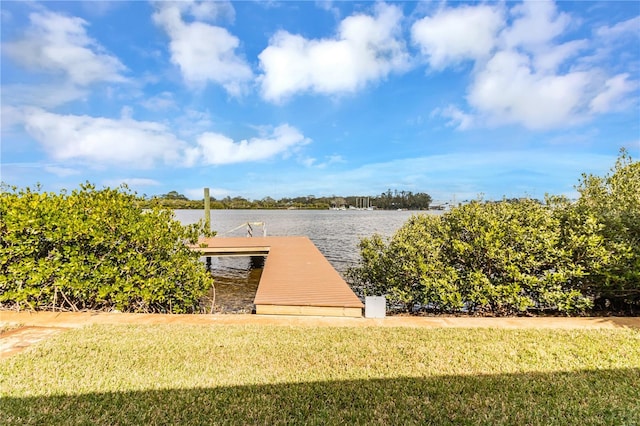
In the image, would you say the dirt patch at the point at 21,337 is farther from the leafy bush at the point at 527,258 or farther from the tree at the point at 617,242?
the tree at the point at 617,242

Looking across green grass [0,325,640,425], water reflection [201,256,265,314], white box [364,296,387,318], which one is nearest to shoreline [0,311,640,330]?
white box [364,296,387,318]

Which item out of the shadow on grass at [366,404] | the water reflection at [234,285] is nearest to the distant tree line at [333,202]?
the water reflection at [234,285]

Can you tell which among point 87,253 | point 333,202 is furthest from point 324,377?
point 333,202

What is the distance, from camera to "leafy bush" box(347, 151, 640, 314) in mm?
4348

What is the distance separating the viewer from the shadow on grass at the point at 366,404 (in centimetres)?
198

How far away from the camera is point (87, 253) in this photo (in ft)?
14.0

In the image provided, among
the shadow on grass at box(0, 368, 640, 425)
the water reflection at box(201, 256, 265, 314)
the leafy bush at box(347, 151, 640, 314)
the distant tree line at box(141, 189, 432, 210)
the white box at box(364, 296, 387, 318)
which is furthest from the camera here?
the distant tree line at box(141, 189, 432, 210)

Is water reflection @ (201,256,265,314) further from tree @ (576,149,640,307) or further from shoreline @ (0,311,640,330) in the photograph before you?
tree @ (576,149,640,307)

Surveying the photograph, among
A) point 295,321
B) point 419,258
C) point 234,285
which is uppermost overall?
point 419,258

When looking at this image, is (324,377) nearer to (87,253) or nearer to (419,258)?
(419,258)

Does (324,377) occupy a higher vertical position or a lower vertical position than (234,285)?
higher

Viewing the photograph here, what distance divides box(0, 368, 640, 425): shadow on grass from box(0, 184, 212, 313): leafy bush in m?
2.26

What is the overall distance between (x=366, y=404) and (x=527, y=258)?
357 centimetres

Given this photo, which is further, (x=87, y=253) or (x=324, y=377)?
(x=87, y=253)
